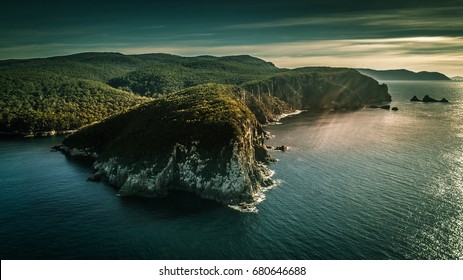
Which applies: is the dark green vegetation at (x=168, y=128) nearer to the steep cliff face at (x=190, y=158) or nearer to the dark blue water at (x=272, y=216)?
the steep cliff face at (x=190, y=158)

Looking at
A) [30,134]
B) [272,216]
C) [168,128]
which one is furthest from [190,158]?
[30,134]

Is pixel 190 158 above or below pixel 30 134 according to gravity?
above

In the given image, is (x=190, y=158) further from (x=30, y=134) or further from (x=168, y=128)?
(x=30, y=134)

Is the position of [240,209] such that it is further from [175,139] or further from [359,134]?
[359,134]

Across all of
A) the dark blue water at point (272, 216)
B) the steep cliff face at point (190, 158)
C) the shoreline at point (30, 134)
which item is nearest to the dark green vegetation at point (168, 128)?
the steep cliff face at point (190, 158)

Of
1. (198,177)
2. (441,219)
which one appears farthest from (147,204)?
(441,219)

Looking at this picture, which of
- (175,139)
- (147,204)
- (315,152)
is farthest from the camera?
(315,152)
